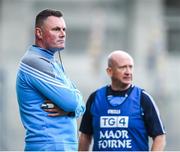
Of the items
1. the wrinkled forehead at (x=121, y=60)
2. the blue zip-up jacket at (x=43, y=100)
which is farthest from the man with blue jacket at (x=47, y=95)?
the wrinkled forehead at (x=121, y=60)

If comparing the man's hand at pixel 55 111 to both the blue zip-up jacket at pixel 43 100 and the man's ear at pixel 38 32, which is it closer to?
the blue zip-up jacket at pixel 43 100

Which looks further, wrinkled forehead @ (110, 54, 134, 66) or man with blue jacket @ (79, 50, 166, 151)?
wrinkled forehead @ (110, 54, 134, 66)

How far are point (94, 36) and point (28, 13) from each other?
220cm

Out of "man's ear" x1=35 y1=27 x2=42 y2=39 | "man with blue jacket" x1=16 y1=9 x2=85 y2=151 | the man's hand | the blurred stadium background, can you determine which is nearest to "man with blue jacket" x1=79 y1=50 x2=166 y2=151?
"man with blue jacket" x1=16 y1=9 x2=85 y2=151

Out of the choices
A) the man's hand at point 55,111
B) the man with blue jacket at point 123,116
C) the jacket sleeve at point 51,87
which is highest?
the jacket sleeve at point 51,87

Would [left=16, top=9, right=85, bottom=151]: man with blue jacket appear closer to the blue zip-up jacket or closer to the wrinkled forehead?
the blue zip-up jacket

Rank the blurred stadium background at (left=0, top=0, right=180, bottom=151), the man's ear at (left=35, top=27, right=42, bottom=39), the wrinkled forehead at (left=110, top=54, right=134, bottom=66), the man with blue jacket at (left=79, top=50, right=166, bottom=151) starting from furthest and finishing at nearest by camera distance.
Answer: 1. the blurred stadium background at (left=0, top=0, right=180, bottom=151)
2. the wrinkled forehead at (left=110, top=54, right=134, bottom=66)
3. the man with blue jacket at (left=79, top=50, right=166, bottom=151)
4. the man's ear at (left=35, top=27, right=42, bottom=39)

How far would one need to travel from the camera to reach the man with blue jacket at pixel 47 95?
18.4 ft

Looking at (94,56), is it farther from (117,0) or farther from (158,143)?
(158,143)

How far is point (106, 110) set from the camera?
260 inches

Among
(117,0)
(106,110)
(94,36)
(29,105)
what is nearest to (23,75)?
(29,105)

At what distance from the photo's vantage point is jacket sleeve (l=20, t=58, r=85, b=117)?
5641mm

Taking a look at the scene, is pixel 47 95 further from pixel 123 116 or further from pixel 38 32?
pixel 123 116

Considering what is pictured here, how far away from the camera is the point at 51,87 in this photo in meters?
5.65
